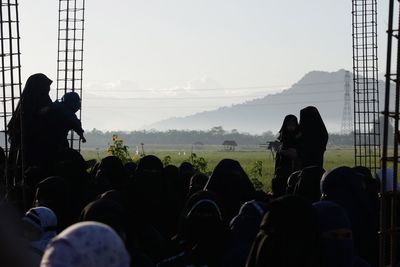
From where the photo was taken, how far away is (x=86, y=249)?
13.6 feet

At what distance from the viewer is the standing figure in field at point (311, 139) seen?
1547cm

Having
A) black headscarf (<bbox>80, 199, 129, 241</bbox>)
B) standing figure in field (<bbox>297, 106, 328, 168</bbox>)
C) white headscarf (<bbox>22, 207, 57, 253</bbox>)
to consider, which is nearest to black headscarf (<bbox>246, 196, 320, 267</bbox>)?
black headscarf (<bbox>80, 199, 129, 241</bbox>)

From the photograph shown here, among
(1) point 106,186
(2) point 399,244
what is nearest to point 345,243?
(2) point 399,244

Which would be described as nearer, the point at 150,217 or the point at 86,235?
the point at 86,235

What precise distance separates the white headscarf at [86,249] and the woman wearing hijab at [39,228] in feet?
6.07

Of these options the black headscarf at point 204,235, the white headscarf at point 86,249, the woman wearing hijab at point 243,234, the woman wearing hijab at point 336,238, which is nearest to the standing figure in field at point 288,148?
the woman wearing hijab at point 243,234

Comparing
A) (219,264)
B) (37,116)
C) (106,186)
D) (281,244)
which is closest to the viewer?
(281,244)

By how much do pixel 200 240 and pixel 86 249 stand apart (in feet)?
8.19

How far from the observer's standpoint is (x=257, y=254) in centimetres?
524

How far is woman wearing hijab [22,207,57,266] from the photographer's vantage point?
6.49 m

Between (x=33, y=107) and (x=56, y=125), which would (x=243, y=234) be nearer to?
(x=56, y=125)

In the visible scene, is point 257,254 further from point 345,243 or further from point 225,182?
point 225,182

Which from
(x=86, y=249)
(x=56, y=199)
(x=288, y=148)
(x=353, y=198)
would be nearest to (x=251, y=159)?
(x=288, y=148)

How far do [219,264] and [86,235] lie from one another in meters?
2.44
